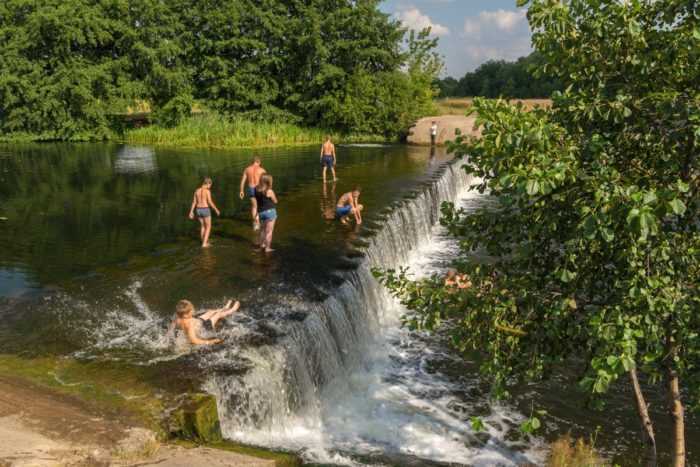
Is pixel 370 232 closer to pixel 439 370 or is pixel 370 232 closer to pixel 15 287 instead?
pixel 439 370

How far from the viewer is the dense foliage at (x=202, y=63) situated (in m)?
40.7

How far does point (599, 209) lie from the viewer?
4.04 m

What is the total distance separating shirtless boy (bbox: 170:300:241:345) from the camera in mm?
8234

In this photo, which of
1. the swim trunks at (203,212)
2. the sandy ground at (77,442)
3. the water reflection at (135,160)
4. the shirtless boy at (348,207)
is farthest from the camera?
the water reflection at (135,160)

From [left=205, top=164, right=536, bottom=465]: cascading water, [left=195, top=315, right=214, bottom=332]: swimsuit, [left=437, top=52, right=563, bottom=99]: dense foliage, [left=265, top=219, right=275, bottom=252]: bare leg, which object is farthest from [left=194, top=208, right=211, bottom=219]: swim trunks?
[left=437, top=52, right=563, bottom=99]: dense foliage

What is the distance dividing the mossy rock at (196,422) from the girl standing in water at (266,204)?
20.4 ft

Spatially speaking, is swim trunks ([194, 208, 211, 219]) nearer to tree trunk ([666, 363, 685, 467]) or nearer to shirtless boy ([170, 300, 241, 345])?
shirtless boy ([170, 300, 241, 345])

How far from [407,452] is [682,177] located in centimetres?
526

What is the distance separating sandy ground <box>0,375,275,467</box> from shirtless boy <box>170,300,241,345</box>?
6.49ft

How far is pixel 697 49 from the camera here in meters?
4.29

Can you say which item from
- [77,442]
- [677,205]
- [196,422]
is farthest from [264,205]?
[677,205]

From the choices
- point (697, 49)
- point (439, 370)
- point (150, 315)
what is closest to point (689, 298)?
point (697, 49)

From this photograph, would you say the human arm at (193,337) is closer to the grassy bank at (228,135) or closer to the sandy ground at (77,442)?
the sandy ground at (77,442)

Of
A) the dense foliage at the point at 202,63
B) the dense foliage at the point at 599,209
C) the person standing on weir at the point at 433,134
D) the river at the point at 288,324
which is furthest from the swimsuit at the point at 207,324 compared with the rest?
the dense foliage at the point at 202,63
